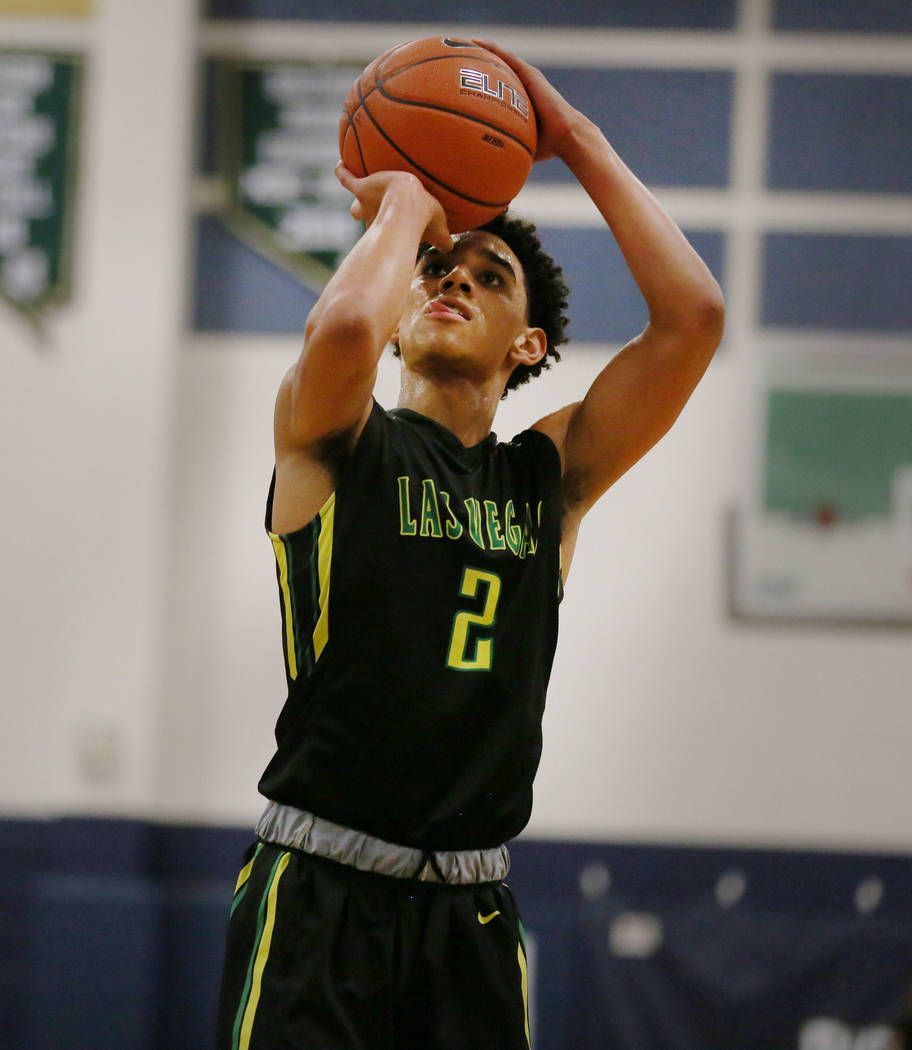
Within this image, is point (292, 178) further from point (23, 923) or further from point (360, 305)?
point (360, 305)

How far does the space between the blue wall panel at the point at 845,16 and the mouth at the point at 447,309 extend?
4.24 meters

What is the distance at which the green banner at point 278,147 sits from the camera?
5836 millimetres

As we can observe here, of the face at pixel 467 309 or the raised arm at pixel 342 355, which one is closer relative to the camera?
the raised arm at pixel 342 355

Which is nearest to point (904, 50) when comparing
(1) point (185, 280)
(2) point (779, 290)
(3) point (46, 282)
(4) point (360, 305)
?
(2) point (779, 290)

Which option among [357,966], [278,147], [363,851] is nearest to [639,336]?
[363,851]

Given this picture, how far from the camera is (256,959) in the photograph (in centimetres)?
204

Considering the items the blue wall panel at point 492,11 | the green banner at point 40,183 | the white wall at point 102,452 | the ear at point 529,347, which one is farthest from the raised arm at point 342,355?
the blue wall panel at point 492,11

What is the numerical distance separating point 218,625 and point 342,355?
3.93 metres

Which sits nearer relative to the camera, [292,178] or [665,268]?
[665,268]

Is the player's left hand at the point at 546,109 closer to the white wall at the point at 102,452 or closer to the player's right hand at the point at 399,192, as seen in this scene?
the player's right hand at the point at 399,192

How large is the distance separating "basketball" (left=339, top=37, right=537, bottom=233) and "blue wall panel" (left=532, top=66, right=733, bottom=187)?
11.5 ft

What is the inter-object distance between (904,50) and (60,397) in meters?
4.08

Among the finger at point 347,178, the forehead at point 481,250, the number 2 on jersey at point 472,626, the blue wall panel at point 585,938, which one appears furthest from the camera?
the blue wall panel at point 585,938

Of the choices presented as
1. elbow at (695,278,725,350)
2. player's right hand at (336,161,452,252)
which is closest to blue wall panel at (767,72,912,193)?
elbow at (695,278,725,350)
